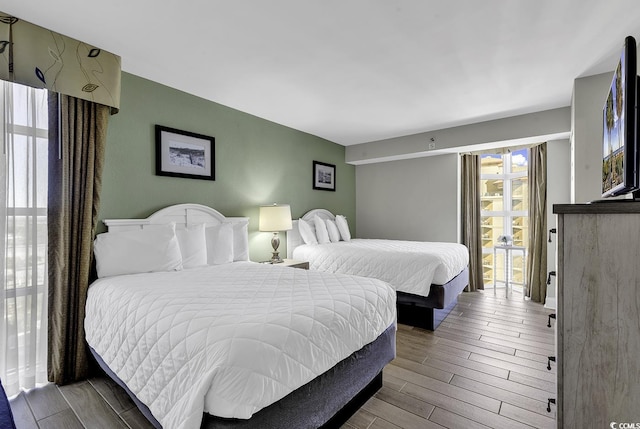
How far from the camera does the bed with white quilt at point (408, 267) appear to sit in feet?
10.5

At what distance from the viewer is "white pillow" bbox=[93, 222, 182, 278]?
2350mm

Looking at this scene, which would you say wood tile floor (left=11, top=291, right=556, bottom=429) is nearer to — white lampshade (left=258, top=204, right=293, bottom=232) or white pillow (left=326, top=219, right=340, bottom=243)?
white lampshade (left=258, top=204, right=293, bottom=232)

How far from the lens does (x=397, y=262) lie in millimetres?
3404

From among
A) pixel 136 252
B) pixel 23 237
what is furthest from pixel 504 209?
pixel 23 237

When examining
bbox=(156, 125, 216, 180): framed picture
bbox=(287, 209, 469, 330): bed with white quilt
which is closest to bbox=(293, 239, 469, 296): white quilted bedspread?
bbox=(287, 209, 469, 330): bed with white quilt

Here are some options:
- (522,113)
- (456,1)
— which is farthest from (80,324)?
(522,113)

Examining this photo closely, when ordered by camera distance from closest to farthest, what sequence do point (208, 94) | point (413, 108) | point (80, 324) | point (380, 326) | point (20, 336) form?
point (380, 326) < point (20, 336) < point (80, 324) < point (208, 94) < point (413, 108)

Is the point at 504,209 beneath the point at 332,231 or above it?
above

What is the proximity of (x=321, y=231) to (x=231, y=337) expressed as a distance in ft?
10.9

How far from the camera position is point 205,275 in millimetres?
2396

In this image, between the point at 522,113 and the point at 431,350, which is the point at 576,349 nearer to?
the point at 431,350

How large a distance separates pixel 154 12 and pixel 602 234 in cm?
258

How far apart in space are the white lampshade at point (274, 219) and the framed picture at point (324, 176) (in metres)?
1.29

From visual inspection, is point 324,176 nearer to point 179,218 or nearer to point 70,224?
point 179,218
